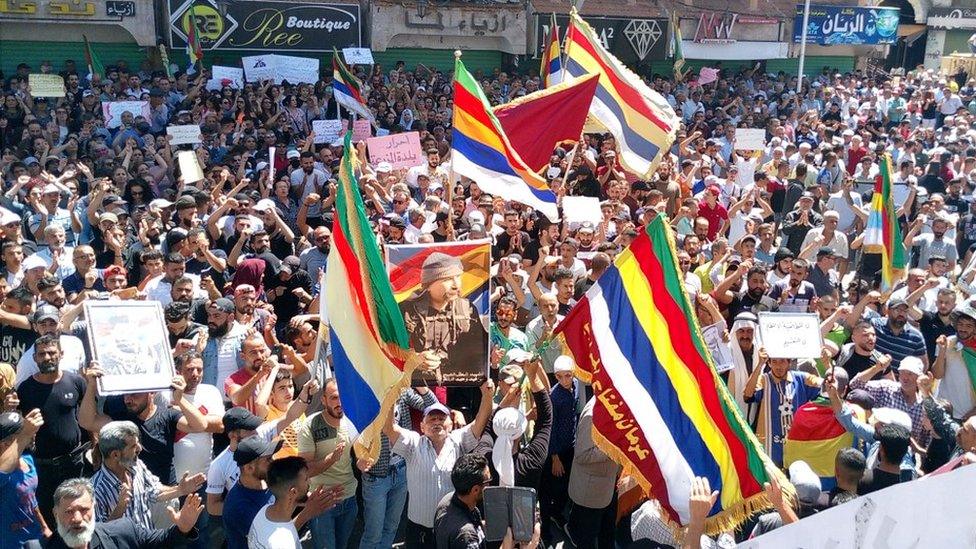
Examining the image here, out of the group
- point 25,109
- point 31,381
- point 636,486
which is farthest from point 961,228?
point 25,109

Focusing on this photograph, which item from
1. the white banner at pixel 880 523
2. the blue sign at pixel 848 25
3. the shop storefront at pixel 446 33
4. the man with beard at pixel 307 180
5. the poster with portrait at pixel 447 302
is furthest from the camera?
the blue sign at pixel 848 25

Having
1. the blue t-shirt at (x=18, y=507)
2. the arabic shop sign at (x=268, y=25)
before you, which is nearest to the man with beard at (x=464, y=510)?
the blue t-shirt at (x=18, y=507)

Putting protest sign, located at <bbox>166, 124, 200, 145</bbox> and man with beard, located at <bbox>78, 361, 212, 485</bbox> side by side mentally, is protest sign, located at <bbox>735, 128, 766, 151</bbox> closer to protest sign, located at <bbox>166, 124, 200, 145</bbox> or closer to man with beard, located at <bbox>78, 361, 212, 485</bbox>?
protest sign, located at <bbox>166, 124, 200, 145</bbox>

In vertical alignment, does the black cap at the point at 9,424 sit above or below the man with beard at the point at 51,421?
above

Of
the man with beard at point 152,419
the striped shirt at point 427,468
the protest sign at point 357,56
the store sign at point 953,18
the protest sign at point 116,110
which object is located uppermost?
the store sign at point 953,18

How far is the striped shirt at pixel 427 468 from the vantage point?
5.18 meters

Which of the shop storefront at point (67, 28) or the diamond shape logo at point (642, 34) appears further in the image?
the diamond shape logo at point (642, 34)

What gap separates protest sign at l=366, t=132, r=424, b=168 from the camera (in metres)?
11.3

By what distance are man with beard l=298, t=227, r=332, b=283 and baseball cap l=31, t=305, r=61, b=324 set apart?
2318 mm

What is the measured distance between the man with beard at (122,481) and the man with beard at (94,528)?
0.15 meters

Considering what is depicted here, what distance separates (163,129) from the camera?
14961 mm

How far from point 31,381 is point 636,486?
333cm

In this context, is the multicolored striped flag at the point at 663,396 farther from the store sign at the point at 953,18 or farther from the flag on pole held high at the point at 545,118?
the store sign at the point at 953,18

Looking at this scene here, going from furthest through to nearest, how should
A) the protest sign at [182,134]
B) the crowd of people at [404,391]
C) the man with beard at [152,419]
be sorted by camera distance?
1. the protest sign at [182,134]
2. the man with beard at [152,419]
3. the crowd of people at [404,391]
